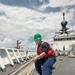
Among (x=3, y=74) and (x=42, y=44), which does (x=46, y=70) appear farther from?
(x=3, y=74)

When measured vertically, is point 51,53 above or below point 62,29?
below

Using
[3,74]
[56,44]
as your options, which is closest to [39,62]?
[3,74]

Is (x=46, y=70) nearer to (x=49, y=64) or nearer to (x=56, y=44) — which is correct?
(x=49, y=64)

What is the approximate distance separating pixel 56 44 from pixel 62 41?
217 centimetres

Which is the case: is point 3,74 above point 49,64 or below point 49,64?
below

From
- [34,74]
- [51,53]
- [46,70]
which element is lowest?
[34,74]

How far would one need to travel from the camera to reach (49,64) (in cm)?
577

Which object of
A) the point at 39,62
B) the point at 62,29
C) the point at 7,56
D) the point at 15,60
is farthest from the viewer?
the point at 62,29

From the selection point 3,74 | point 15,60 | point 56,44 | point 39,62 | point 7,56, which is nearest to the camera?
point 39,62

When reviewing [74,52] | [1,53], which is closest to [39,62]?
[1,53]

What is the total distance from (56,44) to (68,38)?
4276 millimetres

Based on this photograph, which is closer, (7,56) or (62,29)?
Answer: (7,56)

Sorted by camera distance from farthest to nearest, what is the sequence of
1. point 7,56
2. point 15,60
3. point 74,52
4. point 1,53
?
point 74,52, point 15,60, point 7,56, point 1,53

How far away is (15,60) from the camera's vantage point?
17984 millimetres
